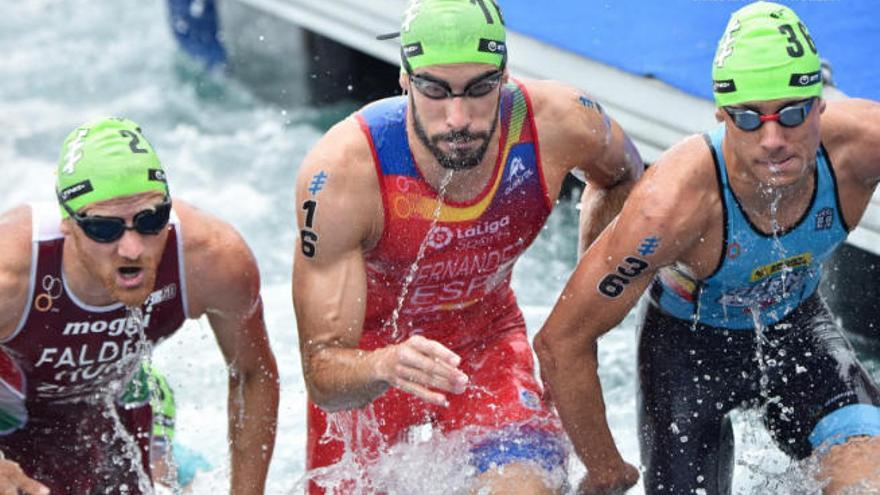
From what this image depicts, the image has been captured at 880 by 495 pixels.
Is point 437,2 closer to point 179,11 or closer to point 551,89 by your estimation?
point 551,89

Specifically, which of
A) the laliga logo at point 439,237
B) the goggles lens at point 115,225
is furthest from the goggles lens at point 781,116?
the goggles lens at point 115,225

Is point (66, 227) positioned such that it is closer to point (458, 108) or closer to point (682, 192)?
point (458, 108)

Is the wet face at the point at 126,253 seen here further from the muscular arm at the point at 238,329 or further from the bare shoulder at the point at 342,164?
the bare shoulder at the point at 342,164

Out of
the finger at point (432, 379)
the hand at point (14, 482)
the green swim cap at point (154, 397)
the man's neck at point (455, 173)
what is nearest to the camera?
the finger at point (432, 379)

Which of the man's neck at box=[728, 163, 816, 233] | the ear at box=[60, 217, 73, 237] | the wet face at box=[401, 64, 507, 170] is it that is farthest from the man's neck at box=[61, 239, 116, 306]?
the man's neck at box=[728, 163, 816, 233]

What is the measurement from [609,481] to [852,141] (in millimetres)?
1214

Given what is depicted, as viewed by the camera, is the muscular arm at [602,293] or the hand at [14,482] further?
the muscular arm at [602,293]

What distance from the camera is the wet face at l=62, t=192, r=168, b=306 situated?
416cm

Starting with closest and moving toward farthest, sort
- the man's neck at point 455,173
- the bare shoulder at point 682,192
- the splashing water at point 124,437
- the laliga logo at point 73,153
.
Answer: the bare shoulder at point 682,192 < the laliga logo at point 73,153 < the man's neck at point 455,173 < the splashing water at point 124,437

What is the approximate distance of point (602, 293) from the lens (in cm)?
421

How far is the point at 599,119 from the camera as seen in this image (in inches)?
182

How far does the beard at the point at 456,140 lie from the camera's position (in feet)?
13.7

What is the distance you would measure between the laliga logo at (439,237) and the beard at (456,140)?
0.21 m

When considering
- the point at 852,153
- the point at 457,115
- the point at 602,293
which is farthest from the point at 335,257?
the point at 852,153
